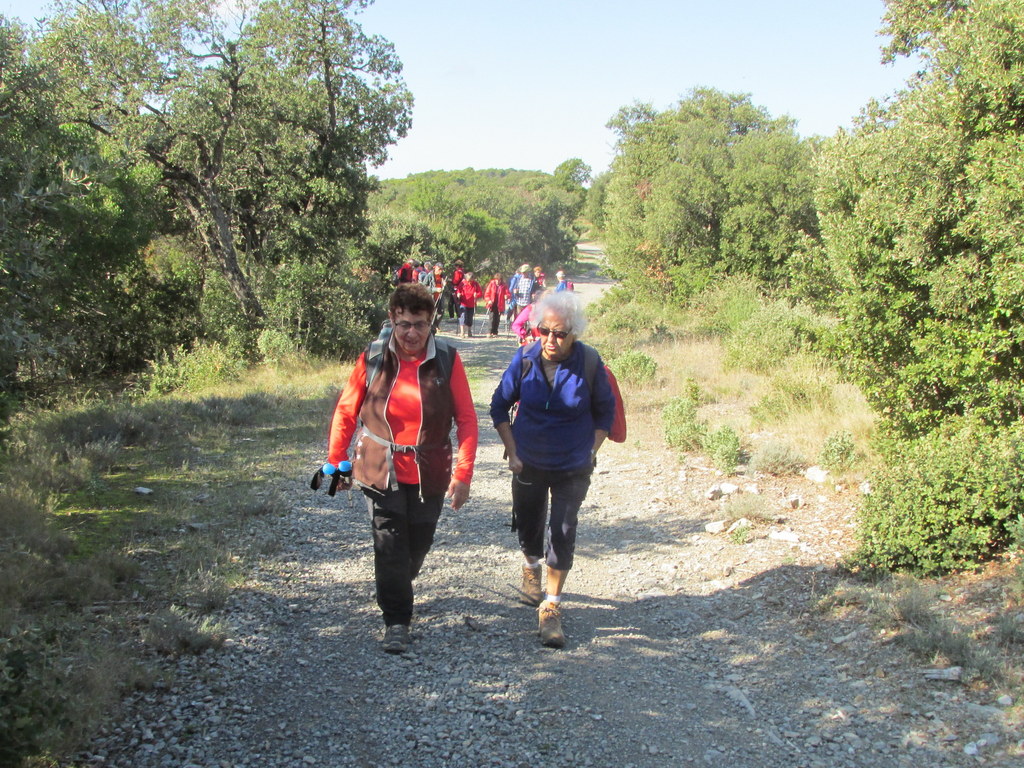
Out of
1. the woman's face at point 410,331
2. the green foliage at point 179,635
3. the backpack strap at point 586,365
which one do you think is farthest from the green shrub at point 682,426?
the green foliage at point 179,635

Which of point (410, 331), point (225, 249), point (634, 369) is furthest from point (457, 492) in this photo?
point (225, 249)

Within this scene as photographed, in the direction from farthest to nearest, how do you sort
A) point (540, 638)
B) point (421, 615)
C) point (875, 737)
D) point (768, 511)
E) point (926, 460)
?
1. point (768, 511)
2. point (926, 460)
3. point (421, 615)
4. point (540, 638)
5. point (875, 737)

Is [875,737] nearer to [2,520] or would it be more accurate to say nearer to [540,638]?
[540,638]

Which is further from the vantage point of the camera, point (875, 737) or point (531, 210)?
point (531, 210)

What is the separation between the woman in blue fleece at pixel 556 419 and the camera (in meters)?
4.29

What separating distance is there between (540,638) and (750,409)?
6.40 meters

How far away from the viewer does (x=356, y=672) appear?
4.00 metres

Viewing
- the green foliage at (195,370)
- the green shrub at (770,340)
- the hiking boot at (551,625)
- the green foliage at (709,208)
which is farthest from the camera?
the green foliage at (709,208)

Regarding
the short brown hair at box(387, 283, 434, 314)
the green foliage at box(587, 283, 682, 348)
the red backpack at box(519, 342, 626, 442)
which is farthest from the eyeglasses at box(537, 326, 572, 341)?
the green foliage at box(587, 283, 682, 348)

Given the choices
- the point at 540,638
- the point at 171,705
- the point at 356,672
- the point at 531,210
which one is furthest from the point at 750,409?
the point at 531,210

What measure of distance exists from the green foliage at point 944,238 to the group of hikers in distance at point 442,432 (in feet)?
11.0

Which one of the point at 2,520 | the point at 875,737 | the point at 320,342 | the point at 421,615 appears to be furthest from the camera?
the point at 320,342

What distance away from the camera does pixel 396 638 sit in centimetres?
421

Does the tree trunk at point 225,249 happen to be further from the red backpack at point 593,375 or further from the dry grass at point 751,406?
the red backpack at point 593,375
